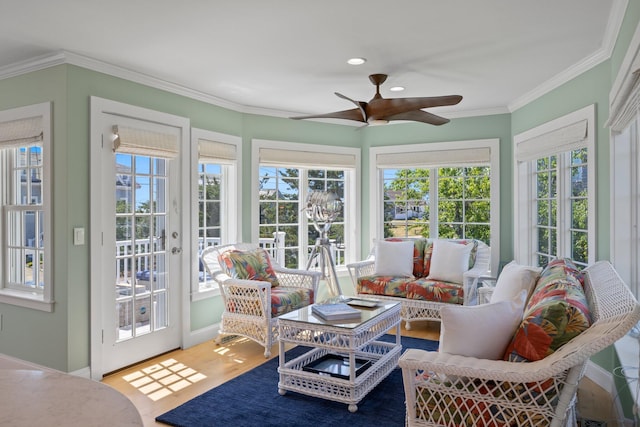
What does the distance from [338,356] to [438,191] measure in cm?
303

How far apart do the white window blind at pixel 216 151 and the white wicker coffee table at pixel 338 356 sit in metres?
1.97

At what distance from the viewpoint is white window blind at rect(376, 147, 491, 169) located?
5.44 meters

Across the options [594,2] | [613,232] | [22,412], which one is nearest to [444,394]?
[22,412]

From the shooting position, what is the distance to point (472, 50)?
3.40m

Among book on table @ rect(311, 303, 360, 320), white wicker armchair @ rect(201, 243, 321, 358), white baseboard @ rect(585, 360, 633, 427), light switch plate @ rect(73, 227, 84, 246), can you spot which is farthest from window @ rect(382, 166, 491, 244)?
light switch plate @ rect(73, 227, 84, 246)

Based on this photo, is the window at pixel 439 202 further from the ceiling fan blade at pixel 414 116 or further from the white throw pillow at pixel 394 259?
the ceiling fan blade at pixel 414 116

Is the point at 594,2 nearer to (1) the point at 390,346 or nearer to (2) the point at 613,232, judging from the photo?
(2) the point at 613,232

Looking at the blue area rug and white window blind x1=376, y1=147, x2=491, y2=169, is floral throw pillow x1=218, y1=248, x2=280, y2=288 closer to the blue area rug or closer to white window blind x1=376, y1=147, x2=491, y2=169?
the blue area rug

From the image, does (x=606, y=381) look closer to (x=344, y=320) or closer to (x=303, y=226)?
(x=344, y=320)

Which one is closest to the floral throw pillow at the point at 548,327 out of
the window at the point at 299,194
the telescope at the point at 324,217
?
the telescope at the point at 324,217

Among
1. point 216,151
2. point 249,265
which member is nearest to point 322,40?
point 216,151

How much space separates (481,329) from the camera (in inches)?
79.5

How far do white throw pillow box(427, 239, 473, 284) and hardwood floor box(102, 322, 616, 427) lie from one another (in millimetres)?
637

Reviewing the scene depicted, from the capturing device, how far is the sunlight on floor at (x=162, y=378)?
3.32 m
